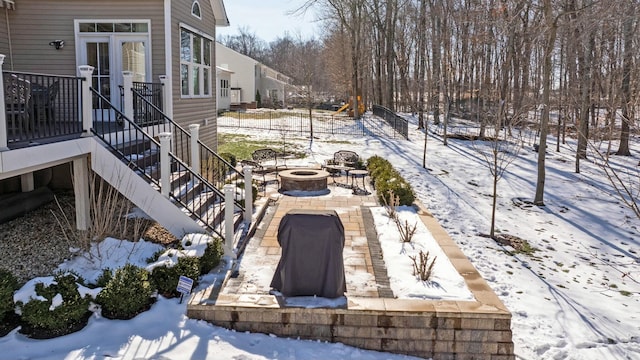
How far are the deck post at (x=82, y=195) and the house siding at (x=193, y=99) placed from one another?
12.1ft

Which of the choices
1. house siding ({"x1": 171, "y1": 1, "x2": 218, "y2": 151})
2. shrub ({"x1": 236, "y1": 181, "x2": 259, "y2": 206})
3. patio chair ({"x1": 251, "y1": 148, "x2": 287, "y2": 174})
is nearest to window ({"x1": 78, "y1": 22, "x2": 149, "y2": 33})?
house siding ({"x1": 171, "y1": 1, "x2": 218, "y2": 151})

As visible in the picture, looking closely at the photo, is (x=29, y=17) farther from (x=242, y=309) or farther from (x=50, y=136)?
(x=242, y=309)

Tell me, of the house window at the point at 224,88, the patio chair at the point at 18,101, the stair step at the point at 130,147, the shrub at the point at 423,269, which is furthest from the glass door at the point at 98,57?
the house window at the point at 224,88

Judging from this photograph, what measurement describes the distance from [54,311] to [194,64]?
8.42m

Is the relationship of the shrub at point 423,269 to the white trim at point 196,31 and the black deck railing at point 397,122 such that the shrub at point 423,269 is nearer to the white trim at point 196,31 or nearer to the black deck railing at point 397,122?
the white trim at point 196,31

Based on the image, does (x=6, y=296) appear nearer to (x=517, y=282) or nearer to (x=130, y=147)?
(x=130, y=147)

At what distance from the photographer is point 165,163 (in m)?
6.62

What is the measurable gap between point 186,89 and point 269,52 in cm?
7910

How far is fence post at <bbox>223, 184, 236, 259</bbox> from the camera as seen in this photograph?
619 centimetres

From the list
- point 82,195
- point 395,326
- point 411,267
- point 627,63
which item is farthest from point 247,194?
point 627,63

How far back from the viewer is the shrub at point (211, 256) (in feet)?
19.1

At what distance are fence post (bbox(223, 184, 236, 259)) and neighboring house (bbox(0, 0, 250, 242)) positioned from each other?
1.1 inches

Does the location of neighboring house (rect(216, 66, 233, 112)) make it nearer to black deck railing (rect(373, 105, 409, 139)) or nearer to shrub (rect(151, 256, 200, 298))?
black deck railing (rect(373, 105, 409, 139))

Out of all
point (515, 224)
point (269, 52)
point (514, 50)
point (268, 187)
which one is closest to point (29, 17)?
point (268, 187)
